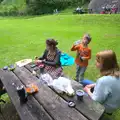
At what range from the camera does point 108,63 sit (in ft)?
10.3

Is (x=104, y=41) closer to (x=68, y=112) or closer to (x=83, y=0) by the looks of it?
(x=68, y=112)

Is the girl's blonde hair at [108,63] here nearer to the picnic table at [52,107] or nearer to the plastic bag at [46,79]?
the picnic table at [52,107]


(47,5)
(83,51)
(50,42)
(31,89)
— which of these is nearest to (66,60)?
(83,51)

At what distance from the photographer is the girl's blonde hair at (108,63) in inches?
123

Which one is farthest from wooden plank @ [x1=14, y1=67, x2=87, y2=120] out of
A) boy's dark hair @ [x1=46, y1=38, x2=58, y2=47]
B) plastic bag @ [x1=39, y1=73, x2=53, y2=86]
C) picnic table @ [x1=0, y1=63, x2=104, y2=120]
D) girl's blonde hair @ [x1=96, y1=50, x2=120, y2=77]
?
boy's dark hair @ [x1=46, y1=38, x2=58, y2=47]

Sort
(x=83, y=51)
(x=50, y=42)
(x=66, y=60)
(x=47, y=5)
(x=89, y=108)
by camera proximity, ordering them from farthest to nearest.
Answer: (x=47, y=5) → (x=66, y=60) → (x=83, y=51) → (x=50, y=42) → (x=89, y=108)

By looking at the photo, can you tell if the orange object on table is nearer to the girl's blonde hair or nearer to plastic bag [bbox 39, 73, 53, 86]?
plastic bag [bbox 39, 73, 53, 86]

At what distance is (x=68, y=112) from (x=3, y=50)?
8.40 m

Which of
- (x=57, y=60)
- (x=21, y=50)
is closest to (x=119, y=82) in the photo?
(x=57, y=60)

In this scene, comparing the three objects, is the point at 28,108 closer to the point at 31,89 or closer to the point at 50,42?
the point at 31,89

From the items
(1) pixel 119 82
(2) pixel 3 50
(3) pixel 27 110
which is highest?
(1) pixel 119 82

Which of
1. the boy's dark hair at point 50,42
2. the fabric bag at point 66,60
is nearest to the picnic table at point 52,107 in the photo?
the boy's dark hair at point 50,42

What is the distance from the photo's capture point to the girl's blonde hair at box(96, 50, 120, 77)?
10.3 ft

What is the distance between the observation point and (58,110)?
10.3 feet
